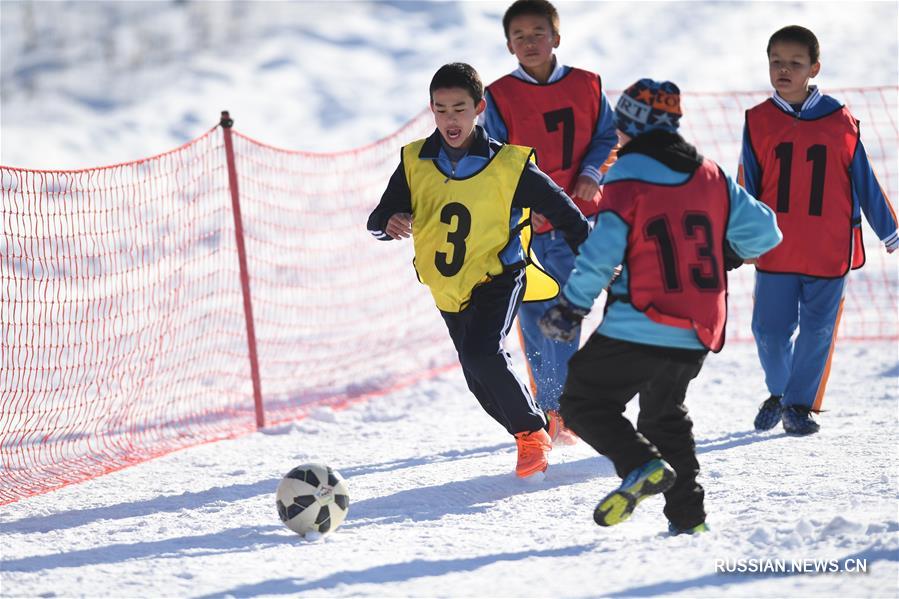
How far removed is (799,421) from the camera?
19.5ft

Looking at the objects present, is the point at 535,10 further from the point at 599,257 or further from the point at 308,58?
the point at 308,58

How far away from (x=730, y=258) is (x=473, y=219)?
1.21 m

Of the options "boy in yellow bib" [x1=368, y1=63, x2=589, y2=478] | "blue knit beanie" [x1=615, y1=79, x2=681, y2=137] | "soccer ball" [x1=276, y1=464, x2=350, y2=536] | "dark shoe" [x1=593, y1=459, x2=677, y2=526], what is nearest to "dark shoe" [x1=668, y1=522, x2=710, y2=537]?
"dark shoe" [x1=593, y1=459, x2=677, y2=526]

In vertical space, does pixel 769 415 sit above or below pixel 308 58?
below

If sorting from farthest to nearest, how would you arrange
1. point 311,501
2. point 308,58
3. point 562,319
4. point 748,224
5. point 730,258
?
point 308,58, point 311,501, point 730,258, point 748,224, point 562,319

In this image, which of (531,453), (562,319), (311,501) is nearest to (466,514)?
(531,453)

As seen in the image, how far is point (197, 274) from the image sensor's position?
Result: 11180 mm

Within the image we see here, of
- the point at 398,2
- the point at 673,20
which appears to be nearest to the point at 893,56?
the point at 673,20

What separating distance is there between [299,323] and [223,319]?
0.70m

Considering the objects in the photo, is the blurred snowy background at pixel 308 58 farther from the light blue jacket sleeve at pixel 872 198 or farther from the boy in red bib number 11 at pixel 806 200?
the light blue jacket sleeve at pixel 872 198

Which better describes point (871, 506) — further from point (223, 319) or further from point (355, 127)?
point (355, 127)

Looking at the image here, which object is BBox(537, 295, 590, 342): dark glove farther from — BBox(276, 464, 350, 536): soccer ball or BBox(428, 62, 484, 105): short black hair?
BBox(428, 62, 484, 105): short black hair

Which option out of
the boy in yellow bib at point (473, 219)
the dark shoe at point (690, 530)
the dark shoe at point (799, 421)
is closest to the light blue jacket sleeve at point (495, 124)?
the boy in yellow bib at point (473, 219)

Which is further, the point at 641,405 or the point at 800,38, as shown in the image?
the point at 800,38
